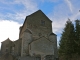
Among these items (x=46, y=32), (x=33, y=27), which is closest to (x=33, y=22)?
(x=33, y=27)

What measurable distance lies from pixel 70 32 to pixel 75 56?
6.06 metres

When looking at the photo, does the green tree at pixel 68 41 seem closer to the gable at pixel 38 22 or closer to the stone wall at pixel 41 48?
the stone wall at pixel 41 48

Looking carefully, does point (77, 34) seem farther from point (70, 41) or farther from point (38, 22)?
point (38, 22)

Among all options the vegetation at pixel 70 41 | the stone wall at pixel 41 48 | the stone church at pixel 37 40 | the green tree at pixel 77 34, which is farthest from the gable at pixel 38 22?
the green tree at pixel 77 34

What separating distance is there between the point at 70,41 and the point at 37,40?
858cm

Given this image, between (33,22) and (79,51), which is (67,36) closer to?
(79,51)

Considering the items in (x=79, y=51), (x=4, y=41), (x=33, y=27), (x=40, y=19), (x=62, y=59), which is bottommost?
(x=62, y=59)

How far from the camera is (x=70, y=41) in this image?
28766 millimetres

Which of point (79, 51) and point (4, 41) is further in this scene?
point (4, 41)

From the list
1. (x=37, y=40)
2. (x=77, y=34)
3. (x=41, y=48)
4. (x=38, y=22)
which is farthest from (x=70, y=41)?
(x=38, y=22)

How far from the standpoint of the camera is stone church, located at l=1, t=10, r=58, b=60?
32094mm

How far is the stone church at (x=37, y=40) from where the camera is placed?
32.1m

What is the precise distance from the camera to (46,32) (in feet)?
124

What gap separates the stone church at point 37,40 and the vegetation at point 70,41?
4427 millimetres
